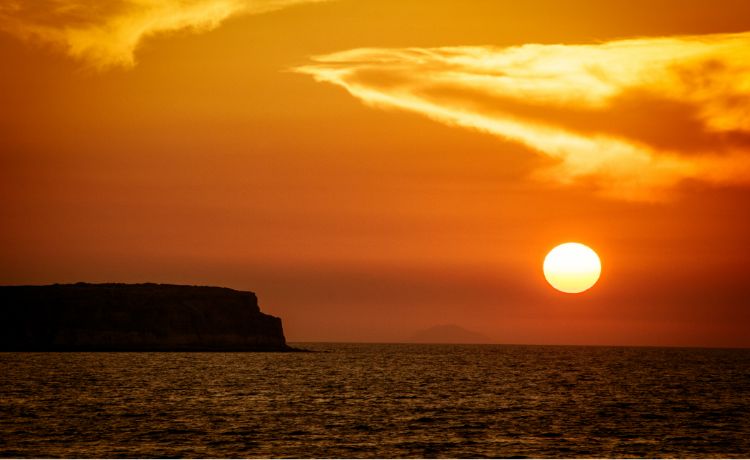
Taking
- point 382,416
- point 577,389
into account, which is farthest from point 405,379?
point 382,416

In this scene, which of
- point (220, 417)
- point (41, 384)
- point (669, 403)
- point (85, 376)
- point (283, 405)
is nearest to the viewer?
point (220, 417)

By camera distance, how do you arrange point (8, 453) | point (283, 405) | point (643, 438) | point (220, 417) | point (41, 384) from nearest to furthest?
point (8, 453) → point (643, 438) → point (220, 417) → point (283, 405) → point (41, 384)

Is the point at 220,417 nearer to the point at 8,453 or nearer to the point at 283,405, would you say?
the point at 283,405

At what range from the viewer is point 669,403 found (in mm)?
92062

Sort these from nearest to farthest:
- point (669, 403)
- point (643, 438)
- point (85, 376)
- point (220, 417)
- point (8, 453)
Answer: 1. point (8, 453)
2. point (643, 438)
3. point (220, 417)
4. point (669, 403)
5. point (85, 376)

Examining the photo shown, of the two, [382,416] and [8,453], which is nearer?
[8,453]

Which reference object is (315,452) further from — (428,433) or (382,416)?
(382,416)

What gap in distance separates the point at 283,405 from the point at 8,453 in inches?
1366

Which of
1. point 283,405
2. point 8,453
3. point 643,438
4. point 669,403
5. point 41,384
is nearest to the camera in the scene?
point 8,453

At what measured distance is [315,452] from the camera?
51375 millimetres

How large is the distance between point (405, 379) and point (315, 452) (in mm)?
81840

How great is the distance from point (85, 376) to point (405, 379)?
4449 centimetres

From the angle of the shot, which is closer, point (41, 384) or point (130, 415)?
point (130, 415)

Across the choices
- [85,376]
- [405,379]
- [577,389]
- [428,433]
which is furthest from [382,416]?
[85,376]
